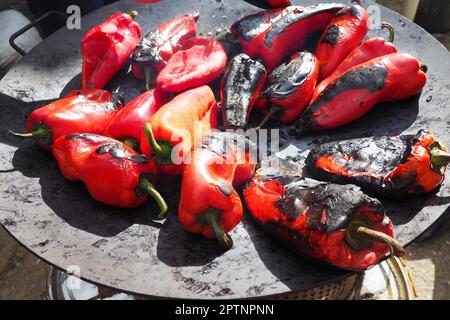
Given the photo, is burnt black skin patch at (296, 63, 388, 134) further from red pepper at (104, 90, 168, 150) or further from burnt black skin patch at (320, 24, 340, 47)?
red pepper at (104, 90, 168, 150)

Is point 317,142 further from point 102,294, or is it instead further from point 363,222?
point 102,294

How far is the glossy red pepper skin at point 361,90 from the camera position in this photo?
2.38 m

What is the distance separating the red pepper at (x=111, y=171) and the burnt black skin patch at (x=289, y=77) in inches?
30.8

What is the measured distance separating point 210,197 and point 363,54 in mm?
1357

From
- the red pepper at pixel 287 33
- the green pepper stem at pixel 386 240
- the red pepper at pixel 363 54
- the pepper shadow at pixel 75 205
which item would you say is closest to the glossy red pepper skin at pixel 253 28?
the red pepper at pixel 287 33

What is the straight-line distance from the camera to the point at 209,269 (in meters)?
1.79

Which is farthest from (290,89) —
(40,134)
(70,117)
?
(40,134)

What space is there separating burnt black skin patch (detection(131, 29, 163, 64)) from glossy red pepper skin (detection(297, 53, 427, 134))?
982 mm

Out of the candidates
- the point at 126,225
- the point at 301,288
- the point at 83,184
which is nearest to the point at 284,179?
the point at 301,288

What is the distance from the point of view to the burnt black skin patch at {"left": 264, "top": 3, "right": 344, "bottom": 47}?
8.90ft

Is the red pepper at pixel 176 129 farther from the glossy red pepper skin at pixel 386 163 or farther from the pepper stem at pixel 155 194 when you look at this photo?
the glossy red pepper skin at pixel 386 163

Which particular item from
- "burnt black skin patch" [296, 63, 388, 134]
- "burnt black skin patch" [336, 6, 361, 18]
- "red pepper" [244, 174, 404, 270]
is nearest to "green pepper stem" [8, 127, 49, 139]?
"red pepper" [244, 174, 404, 270]

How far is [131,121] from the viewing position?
232 cm

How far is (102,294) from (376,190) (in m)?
1.76
